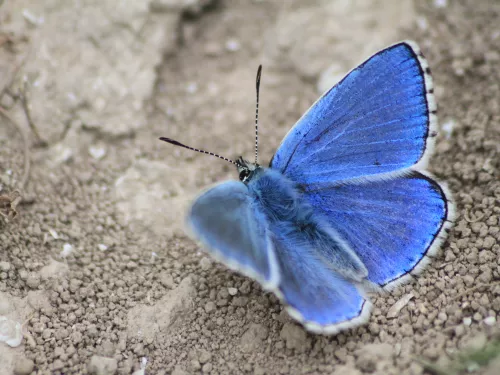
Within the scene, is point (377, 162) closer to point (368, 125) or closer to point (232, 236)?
point (368, 125)

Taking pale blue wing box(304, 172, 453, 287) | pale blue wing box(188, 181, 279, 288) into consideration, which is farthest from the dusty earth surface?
pale blue wing box(188, 181, 279, 288)

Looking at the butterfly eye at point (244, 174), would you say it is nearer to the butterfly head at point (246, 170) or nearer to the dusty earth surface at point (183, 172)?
the butterfly head at point (246, 170)

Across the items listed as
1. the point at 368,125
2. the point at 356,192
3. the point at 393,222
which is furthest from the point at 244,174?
the point at 393,222

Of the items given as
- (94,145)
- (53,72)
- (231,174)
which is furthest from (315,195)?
(53,72)

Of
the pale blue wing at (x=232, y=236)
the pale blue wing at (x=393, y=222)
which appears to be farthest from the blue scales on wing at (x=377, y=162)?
the pale blue wing at (x=232, y=236)

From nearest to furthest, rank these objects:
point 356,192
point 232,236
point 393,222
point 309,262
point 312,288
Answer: point 232,236 < point 312,288 < point 309,262 < point 393,222 < point 356,192
